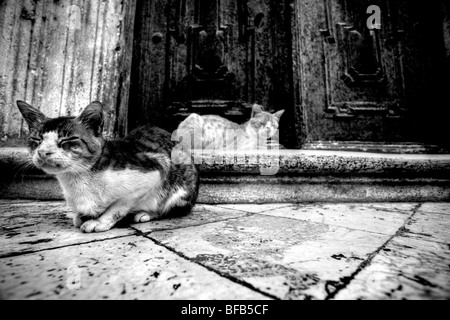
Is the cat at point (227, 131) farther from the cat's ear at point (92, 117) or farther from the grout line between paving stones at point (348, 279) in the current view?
the grout line between paving stones at point (348, 279)

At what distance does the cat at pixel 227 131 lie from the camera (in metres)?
2.09

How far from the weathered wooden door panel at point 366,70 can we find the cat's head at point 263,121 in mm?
254

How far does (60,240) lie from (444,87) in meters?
3.37

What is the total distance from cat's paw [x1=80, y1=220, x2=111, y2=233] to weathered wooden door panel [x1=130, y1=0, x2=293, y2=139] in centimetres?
151

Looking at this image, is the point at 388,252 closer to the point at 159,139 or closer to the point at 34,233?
the point at 159,139

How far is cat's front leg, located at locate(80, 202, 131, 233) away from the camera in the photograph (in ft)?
2.69

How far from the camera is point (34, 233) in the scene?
77cm

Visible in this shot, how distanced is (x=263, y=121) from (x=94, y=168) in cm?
171

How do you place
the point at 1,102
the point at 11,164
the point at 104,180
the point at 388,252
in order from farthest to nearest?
the point at 1,102 → the point at 11,164 → the point at 104,180 → the point at 388,252

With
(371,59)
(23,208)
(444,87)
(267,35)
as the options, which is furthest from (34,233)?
(444,87)

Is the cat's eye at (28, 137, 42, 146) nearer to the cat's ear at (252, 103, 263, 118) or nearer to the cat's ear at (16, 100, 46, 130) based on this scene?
the cat's ear at (16, 100, 46, 130)

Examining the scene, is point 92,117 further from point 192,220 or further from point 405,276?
point 405,276

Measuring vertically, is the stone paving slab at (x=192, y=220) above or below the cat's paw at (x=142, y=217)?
below

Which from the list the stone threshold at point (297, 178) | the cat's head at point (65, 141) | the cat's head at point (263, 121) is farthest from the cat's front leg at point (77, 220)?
the cat's head at point (263, 121)
